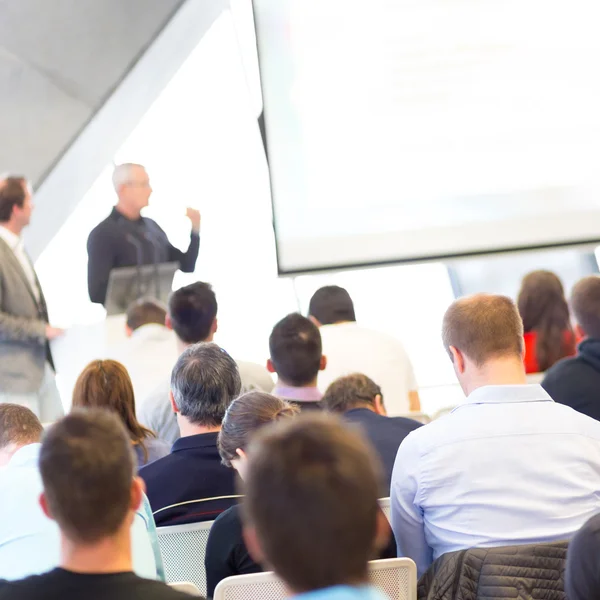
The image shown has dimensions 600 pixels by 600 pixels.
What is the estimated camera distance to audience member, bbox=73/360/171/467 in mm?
2643

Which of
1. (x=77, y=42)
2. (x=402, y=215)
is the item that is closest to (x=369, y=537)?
(x=402, y=215)

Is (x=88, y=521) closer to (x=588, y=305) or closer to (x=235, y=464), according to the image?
(x=235, y=464)

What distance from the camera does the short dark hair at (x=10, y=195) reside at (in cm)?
364

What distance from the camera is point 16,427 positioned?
2.13m

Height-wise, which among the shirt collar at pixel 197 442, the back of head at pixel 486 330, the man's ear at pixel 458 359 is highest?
the back of head at pixel 486 330

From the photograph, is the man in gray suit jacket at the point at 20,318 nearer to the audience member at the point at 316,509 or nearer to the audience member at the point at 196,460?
the audience member at the point at 196,460

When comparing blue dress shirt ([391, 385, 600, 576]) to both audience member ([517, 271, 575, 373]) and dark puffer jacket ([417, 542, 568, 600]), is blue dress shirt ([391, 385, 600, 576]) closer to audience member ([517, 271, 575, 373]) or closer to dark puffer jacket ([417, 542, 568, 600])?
dark puffer jacket ([417, 542, 568, 600])

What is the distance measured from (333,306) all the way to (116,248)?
1.35 metres

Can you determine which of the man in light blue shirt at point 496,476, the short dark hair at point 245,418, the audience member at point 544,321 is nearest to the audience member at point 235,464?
the short dark hair at point 245,418

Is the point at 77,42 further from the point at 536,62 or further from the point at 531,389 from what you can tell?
the point at 531,389

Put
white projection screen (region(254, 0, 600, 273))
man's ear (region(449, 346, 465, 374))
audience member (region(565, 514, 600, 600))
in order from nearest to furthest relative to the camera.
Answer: audience member (region(565, 514, 600, 600)) → man's ear (region(449, 346, 465, 374)) → white projection screen (region(254, 0, 600, 273))

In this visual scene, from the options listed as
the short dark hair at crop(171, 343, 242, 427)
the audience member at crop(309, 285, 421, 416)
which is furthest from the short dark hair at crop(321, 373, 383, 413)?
the audience member at crop(309, 285, 421, 416)

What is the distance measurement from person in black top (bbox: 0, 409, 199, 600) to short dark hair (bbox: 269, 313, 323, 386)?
193 centimetres

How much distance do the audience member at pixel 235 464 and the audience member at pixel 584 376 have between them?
126cm
